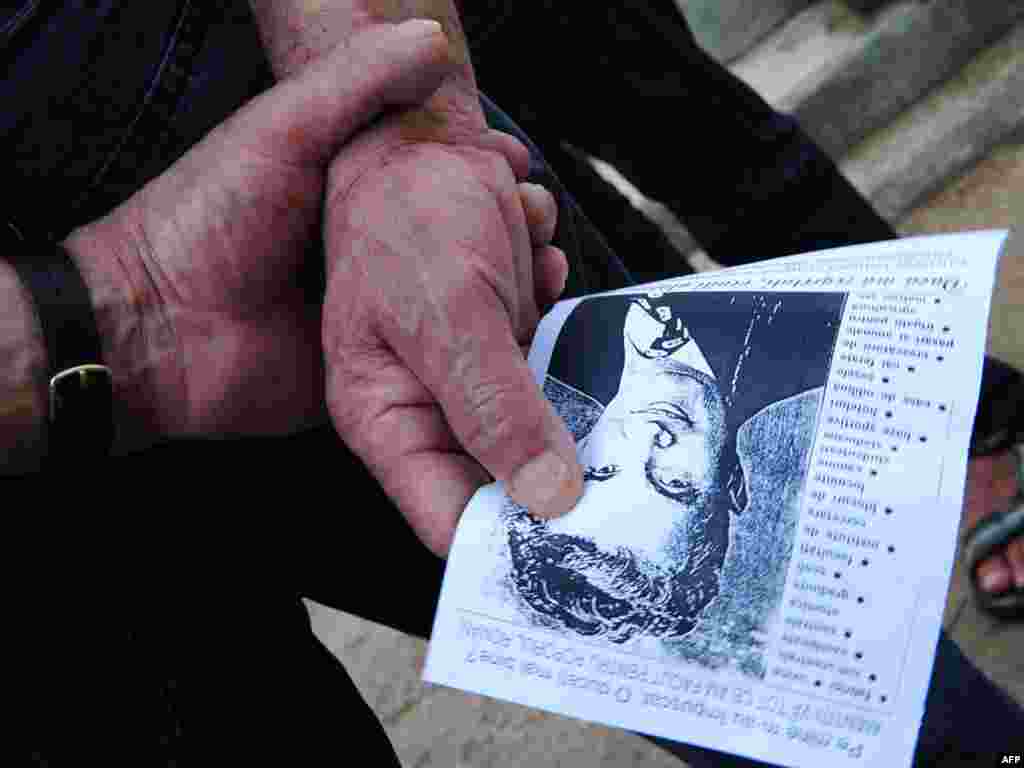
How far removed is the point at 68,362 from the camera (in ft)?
3.04

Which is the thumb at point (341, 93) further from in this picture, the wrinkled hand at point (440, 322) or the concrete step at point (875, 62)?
the concrete step at point (875, 62)

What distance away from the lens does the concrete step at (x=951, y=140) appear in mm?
2359

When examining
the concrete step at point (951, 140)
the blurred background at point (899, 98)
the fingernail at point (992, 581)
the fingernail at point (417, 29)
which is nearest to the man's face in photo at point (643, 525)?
the fingernail at point (417, 29)

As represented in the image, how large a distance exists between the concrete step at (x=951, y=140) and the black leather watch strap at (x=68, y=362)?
1907 mm

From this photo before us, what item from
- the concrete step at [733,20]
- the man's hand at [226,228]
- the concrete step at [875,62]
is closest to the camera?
the man's hand at [226,228]

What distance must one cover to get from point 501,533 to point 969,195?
187 cm

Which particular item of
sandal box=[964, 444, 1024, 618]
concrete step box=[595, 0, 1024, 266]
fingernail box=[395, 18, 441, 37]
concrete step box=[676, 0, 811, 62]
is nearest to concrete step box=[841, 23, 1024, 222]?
concrete step box=[595, 0, 1024, 266]

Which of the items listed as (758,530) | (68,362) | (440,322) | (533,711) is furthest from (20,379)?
(533,711)

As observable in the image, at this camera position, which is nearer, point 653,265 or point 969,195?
point 653,265

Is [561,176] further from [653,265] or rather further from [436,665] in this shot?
[436,665]

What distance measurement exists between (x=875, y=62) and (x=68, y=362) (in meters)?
2.06

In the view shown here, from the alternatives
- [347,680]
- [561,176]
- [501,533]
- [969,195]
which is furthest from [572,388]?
[969,195]

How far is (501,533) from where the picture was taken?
2.82 feet

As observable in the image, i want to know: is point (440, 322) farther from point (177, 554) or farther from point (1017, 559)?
point (1017, 559)
